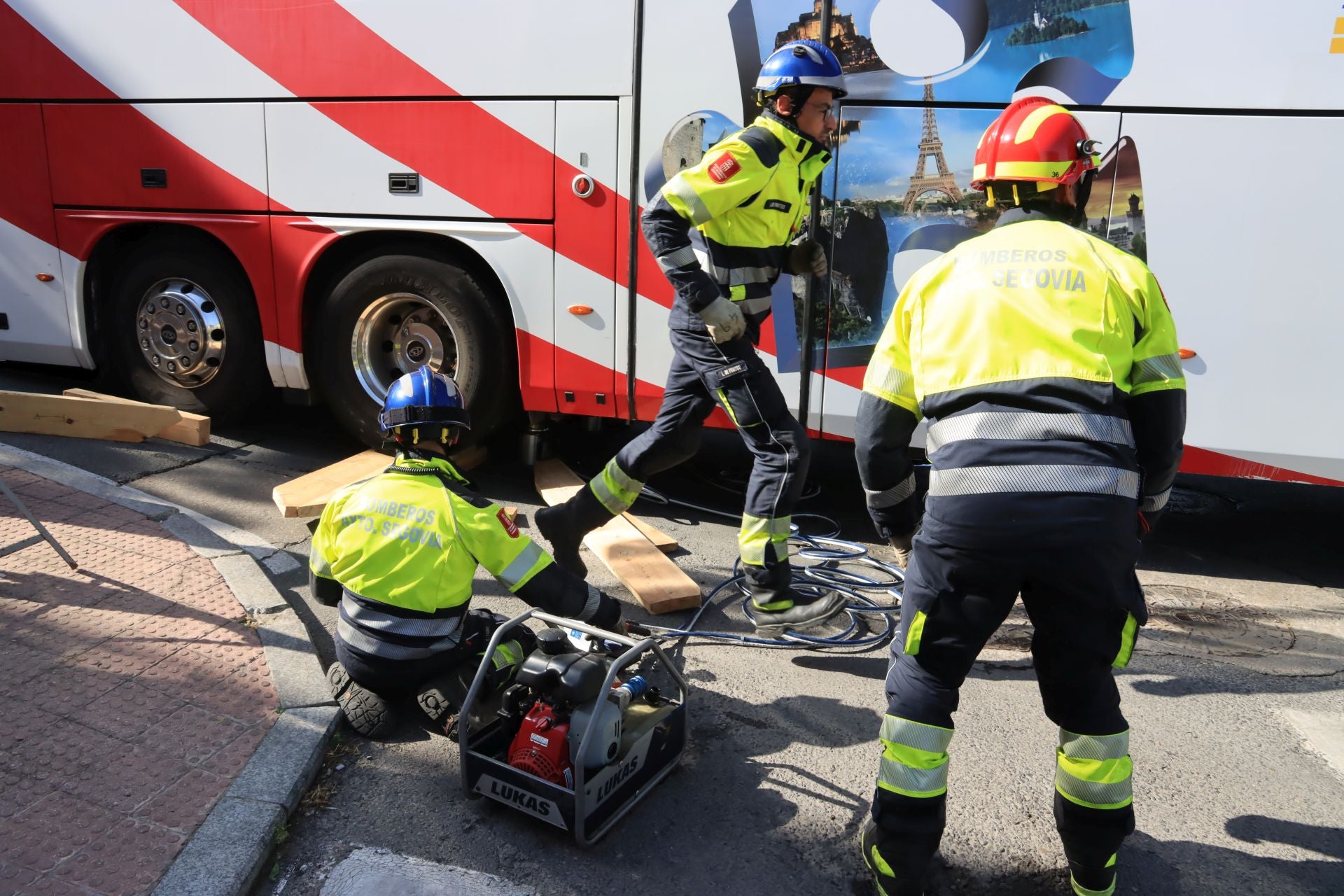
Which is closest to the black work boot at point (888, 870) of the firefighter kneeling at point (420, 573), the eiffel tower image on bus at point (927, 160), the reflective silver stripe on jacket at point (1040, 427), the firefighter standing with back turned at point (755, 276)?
the reflective silver stripe on jacket at point (1040, 427)

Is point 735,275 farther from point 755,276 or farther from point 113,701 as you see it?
point 113,701

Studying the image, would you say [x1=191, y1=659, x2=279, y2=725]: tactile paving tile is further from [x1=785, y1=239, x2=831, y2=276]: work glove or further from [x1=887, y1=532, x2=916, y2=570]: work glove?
[x1=785, y1=239, x2=831, y2=276]: work glove

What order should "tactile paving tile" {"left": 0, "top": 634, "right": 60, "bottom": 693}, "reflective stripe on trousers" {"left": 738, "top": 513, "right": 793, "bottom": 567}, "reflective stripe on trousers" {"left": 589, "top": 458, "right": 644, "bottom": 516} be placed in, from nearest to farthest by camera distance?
"tactile paving tile" {"left": 0, "top": 634, "right": 60, "bottom": 693}, "reflective stripe on trousers" {"left": 738, "top": 513, "right": 793, "bottom": 567}, "reflective stripe on trousers" {"left": 589, "top": 458, "right": 644, "bottom": 516}

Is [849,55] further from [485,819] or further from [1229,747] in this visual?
[485,819]

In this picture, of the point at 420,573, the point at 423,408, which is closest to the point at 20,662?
the point at 420,573

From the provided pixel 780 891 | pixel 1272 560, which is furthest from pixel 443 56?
pixel 1272 560

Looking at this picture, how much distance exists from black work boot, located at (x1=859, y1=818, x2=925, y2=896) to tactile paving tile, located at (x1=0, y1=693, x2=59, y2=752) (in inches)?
99.0

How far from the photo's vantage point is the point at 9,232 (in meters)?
6.40

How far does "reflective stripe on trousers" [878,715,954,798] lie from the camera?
2.48m

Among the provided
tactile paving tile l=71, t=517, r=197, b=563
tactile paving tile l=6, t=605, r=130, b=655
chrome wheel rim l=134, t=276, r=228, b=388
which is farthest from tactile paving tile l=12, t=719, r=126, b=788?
chrome wheel rim l=134, t=276, r=228, b=388

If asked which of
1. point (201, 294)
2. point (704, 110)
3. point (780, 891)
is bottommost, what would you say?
point (780, 891)

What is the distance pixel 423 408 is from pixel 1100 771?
225 centimetres

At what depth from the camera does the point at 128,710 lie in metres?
3.26

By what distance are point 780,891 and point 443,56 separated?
14.7ft
